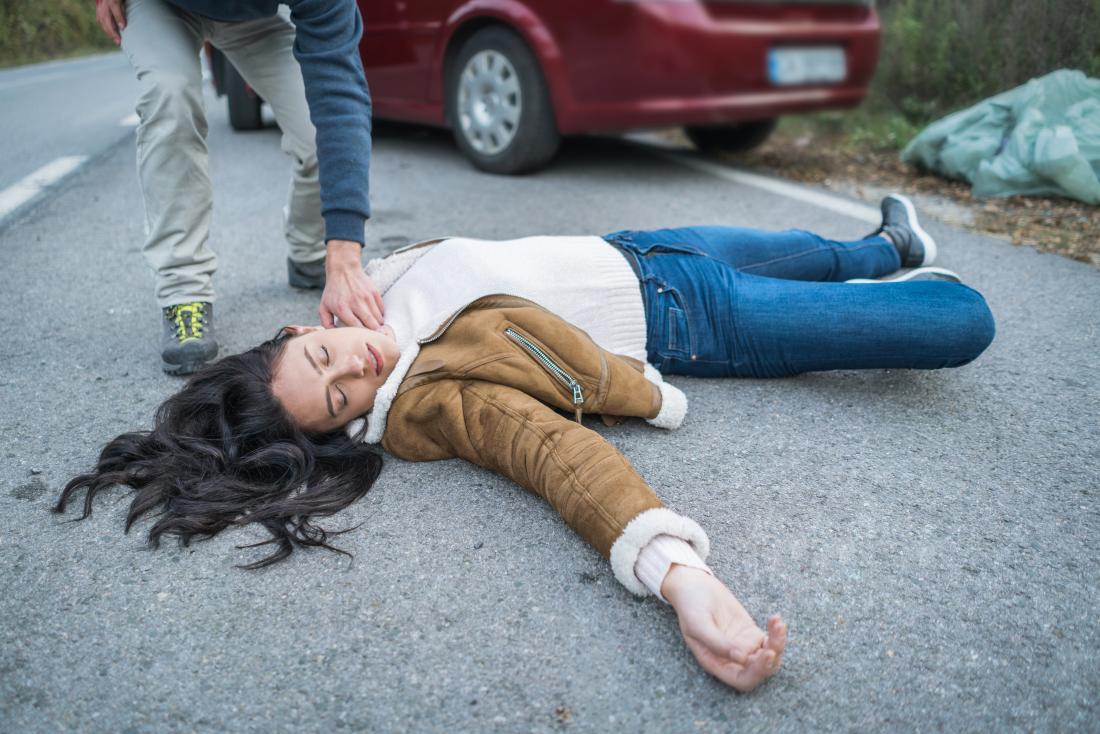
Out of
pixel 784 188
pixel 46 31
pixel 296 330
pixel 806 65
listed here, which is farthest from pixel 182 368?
pixel 46 31

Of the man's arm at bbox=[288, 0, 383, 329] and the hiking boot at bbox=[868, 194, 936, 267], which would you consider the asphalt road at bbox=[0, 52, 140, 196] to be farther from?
the hiking boot at bbox=[868, 194, 936, 267]

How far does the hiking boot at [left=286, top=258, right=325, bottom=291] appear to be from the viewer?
131 inches

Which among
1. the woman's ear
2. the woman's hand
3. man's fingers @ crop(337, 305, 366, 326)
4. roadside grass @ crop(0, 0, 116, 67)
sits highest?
man's fingers @ crop(337, 305, 366, 326)

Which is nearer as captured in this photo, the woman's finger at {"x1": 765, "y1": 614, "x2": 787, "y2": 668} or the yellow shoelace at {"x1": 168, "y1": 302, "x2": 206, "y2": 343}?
the woman's finger at {"x1": 765, "y1": 614, "x2": 787, "y2": 668}

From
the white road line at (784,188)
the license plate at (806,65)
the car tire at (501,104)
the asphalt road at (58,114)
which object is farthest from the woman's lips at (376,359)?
the asphalt road at (58,114)

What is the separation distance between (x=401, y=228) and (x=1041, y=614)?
3.23 meters

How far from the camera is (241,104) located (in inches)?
269

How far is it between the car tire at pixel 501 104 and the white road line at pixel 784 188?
104 cm

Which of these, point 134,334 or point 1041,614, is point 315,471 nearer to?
point 134,334

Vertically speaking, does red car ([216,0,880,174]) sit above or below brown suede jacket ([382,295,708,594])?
above

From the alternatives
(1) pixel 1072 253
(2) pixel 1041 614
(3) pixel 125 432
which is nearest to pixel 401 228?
(3) pixel 125 432

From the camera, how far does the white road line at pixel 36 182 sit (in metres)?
4.51

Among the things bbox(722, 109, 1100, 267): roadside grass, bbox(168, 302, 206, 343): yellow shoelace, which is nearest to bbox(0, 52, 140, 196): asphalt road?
bbox(168, 302, 206, 343): yellow shoelace

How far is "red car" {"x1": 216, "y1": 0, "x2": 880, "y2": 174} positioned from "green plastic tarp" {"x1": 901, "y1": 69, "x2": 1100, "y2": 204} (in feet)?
2.45
